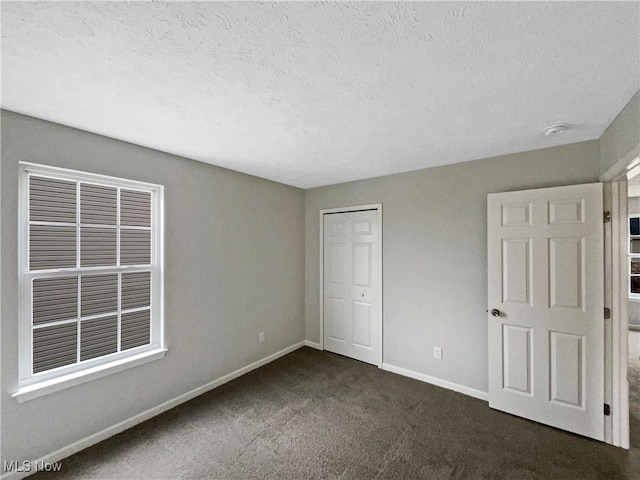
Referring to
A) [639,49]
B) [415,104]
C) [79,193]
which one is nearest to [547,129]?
[639,49]

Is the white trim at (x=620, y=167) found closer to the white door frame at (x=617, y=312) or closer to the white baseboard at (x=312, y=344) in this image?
the white door frame at (x=617, y=312)

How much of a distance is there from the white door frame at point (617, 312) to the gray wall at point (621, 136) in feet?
0.48

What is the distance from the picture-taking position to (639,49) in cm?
118

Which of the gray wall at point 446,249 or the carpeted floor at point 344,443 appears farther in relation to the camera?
the gray wall at point 446,249

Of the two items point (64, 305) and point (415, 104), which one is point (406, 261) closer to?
point (415, 104)

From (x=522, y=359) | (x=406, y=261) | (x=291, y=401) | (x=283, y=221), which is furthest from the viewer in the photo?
(x=283, y=221)

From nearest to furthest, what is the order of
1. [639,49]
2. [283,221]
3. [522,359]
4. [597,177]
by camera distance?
[639,49] → [597,177] → [522,359] → [283,221]

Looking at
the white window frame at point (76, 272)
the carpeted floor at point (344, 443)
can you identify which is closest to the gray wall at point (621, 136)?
the carpeted floor at point (344, 443)

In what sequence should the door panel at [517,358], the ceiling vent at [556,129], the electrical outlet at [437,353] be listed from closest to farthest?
the ceiling vent at [556,129], the door panel at [517,358], the electrical outlet at [437,353]

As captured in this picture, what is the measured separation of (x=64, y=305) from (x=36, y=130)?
1.23 metres

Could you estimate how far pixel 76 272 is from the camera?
2.04 m

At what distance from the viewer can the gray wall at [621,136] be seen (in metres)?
1.52

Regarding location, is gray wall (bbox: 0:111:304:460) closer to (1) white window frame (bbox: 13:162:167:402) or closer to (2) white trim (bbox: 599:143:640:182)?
(1) white window frame (bbox: 13:162:167:402)
